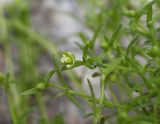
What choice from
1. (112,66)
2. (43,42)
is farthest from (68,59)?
(43,42)

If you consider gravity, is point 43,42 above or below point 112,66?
above

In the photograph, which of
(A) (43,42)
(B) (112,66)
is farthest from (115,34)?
(A) (43,42)

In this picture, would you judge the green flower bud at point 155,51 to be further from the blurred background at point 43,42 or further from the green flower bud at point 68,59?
the blurred background at point 43,42

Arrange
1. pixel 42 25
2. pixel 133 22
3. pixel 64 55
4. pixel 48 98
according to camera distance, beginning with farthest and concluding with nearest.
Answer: pixel 42 25, pixel 48 98, pixel 133 22, pixel 64 55

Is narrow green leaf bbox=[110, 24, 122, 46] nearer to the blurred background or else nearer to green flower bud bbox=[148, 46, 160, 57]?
green flower bud bbox=[148, 46, 160, 57]

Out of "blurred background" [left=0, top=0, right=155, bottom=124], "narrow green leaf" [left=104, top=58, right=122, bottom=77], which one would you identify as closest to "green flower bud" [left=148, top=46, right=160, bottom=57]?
"narrow green leaf" [left=104, top=58, right=122, bottom=77]

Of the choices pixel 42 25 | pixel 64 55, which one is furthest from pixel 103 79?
pixel 42 25

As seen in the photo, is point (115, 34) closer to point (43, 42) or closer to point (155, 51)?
point (155, 51)

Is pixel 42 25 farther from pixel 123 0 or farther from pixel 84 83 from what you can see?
pixel 123 0

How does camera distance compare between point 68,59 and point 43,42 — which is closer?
point 68,59
